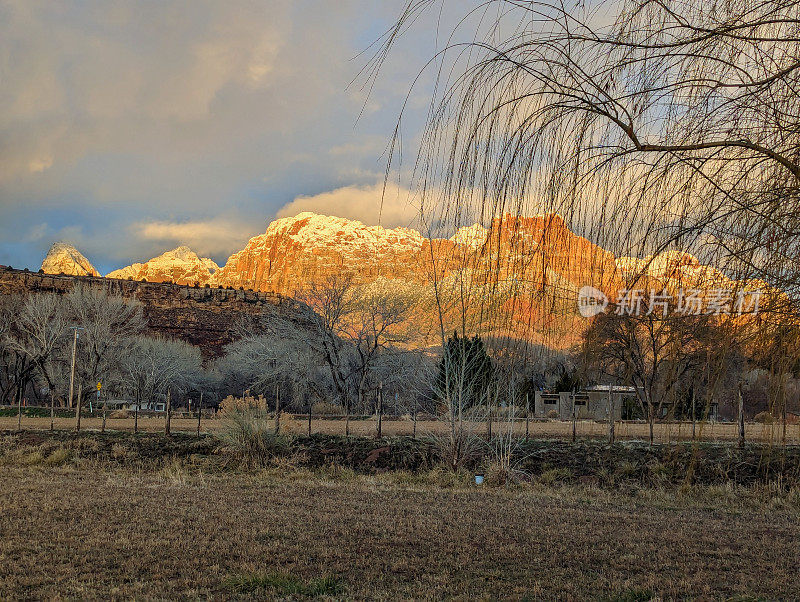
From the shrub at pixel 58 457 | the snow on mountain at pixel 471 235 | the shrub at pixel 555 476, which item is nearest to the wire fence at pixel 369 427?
the shrub at pixel 555 476

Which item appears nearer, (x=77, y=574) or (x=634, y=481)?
(x=77, y=574)

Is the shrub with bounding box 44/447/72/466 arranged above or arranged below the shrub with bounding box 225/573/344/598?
below

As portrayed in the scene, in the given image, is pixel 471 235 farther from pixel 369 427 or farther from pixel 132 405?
pixel 132 405

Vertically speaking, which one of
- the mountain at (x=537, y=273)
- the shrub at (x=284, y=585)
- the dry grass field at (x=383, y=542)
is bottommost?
the dry grass field at (x=383, y=542)

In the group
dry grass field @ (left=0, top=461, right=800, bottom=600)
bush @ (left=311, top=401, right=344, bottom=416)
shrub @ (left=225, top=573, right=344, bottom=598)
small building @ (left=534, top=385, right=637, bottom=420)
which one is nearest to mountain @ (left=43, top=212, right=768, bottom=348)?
dry grass field @ (left=0, top=461, right=800, bottom=600)

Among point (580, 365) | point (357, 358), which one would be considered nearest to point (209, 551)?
point (580, 365)

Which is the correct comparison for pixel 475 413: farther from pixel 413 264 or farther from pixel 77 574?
pixel 413 264

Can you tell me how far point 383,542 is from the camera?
7789 mm

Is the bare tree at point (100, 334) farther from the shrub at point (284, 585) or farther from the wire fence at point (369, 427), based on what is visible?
the shrub at point (284, 585)

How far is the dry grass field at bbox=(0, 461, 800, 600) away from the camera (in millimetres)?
5758

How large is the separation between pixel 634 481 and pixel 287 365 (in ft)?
80.6

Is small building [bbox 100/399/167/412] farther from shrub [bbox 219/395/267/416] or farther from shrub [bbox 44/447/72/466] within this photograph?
shrub [bbox 44/447/72/466]

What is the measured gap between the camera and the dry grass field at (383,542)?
5.76 m

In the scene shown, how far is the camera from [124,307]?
157ft
